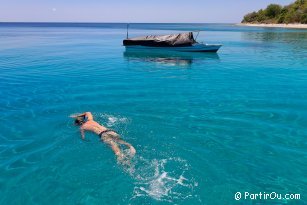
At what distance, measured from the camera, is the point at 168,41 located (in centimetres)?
4034

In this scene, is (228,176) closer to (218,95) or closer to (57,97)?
(218,95)

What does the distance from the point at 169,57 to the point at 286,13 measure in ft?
498

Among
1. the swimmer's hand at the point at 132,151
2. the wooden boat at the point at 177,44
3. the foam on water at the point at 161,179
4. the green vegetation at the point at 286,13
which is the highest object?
the green vegetation at the point at 286,13

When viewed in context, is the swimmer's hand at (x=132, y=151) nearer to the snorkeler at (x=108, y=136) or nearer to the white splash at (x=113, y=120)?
the snorkeler at (x=108, y=136)

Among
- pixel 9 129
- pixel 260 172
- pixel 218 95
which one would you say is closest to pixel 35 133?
pixel 9 129

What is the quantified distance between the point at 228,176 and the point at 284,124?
6080 mm

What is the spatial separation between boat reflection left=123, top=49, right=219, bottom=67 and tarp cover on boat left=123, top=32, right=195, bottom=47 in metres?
1.30

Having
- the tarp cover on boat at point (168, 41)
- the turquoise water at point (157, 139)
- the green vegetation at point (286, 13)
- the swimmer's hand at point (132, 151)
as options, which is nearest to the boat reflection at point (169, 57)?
the tarp cover on boat at point (168, 41)

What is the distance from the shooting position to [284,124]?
46.5 feet

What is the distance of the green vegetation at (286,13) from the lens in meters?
140

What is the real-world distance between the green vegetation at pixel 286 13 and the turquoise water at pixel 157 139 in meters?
136

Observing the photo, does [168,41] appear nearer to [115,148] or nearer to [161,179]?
[115,148]

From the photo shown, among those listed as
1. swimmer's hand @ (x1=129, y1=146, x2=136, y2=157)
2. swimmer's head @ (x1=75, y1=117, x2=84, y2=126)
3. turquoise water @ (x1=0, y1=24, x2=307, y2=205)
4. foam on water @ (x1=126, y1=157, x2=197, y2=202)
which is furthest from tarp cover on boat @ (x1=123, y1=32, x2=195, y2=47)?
foam on water @ (x1=126, y1=157, x2=197, y2=202)

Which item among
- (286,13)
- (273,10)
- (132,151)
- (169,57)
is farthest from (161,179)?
(273,10)
